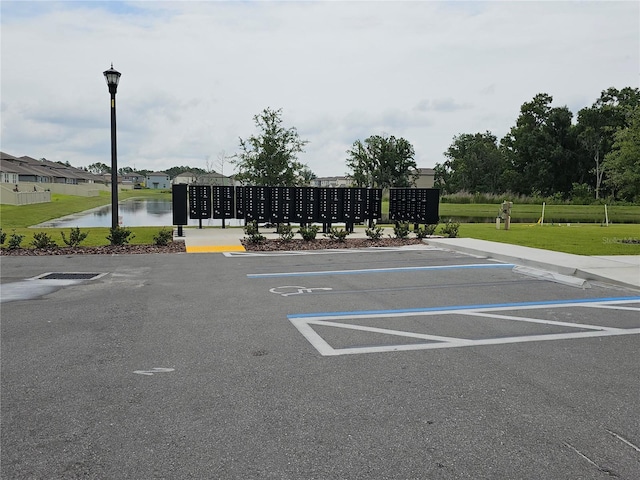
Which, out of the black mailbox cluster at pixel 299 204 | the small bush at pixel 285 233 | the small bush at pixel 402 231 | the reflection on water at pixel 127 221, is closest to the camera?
the small bush at pixel 285 233

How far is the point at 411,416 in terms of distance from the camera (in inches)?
154

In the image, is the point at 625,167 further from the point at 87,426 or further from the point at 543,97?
the point at 543,97

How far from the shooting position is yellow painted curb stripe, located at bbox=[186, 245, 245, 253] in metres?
14.1

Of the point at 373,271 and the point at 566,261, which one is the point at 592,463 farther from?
the point at 566,261

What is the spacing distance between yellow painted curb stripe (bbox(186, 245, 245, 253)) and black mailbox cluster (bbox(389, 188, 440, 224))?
757 centimetres

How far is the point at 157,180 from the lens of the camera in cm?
15775

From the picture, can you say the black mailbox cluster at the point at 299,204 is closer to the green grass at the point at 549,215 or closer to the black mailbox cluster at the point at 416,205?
the black mailbox cluster at the point at 416,205

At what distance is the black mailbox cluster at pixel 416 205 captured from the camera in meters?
19.6

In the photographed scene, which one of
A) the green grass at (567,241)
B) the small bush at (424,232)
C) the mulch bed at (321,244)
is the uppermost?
the small bush at (424,232)

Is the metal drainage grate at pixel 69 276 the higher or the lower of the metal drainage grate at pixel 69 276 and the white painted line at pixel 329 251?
the lower

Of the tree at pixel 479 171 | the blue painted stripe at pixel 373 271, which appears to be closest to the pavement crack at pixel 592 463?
the blue painted stripe at pixel 373 271

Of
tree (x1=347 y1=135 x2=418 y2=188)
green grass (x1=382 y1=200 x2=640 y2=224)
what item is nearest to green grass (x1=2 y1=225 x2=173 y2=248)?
green grass (x1=382 y1=200 x2=640 y2=224)

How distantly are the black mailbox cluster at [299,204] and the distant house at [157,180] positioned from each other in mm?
144380

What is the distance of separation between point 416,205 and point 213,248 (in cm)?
867
